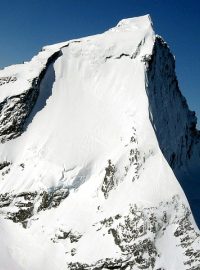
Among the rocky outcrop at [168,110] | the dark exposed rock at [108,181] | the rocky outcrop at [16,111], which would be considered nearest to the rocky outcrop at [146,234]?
the dark exposed rock at [108,181]

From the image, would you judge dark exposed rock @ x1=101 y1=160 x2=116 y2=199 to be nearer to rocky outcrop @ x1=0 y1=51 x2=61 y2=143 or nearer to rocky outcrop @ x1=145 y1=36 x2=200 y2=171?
rocky outcrop @ x1=145 y1=36 x2=200 y2=171

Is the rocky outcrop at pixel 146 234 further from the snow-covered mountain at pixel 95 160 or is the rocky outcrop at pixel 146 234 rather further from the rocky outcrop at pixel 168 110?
the rocky outcrop at pixel 168 110

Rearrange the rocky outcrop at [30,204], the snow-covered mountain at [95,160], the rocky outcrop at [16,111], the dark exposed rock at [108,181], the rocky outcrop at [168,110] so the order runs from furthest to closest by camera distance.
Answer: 1. the rocky outcrop at [168,110]
2. the rocky outcrop at [16,111]
3. the rocky outcrop at [30,204]
4. the dark exposed rock at [108,181]
5. the snow-covered mountain at [95,160]

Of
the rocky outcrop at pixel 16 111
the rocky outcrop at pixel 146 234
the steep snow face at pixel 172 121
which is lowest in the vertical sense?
the rocky outcrop at pixel 146 234

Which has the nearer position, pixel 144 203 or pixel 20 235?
pixel 144 203

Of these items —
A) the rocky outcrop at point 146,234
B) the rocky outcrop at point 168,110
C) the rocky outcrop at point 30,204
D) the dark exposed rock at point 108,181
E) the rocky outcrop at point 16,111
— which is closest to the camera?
the rocky outcrop at point 146,234

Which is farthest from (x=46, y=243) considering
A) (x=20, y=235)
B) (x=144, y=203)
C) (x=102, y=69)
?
(x=102, y=69)

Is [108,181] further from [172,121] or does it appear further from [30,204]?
[172,121]

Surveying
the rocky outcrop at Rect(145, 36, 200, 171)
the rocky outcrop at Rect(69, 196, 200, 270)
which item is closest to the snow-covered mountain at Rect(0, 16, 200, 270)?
the rocky outcrop at Rect(69, 196, 200, 270)

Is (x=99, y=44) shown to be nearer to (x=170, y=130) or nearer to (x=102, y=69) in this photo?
(x=102, y=69)
